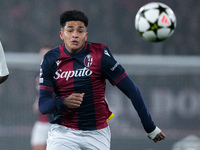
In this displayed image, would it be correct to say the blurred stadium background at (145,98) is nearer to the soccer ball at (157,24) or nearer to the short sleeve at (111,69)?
the soccer ball at (157,24)

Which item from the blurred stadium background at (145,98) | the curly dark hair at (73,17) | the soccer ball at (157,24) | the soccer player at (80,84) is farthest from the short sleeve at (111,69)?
the blurred stadium background at (145,98)

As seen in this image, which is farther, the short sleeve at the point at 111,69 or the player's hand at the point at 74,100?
the short sleeve at the point at 111,69

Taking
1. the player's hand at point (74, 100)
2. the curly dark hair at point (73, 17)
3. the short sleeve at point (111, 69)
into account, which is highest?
the curly dark hair at point (73, 17)

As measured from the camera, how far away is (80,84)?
13.3 ft

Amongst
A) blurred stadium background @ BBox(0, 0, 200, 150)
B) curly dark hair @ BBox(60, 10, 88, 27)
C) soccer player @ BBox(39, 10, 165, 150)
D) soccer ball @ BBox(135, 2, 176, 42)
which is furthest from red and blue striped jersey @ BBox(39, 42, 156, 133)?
blurred stadium background @ BBox(0, 0, 200, 150)

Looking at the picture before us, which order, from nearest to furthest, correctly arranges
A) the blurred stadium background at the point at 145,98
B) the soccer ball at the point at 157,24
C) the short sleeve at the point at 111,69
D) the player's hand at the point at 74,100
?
the player's hand at the point at 74,100
the short sleeve at the point at 111,69
the soccer ball at the point at 157,24
the blurred stadium background at the point at 145,98

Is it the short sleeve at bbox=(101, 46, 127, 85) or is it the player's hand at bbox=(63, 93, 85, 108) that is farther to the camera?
the short sleeve at bbox=(101, 46, 127, 85)

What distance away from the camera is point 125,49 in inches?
396

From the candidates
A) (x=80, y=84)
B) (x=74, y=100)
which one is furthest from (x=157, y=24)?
(x=74, y=100)

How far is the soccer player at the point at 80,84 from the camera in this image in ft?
13.2

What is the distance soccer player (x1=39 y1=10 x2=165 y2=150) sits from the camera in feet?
13.2

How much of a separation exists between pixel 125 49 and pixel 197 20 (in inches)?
72.8

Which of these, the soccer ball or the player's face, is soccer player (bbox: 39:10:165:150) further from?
the soccer ball

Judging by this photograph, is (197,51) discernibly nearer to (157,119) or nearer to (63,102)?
(157,119)
